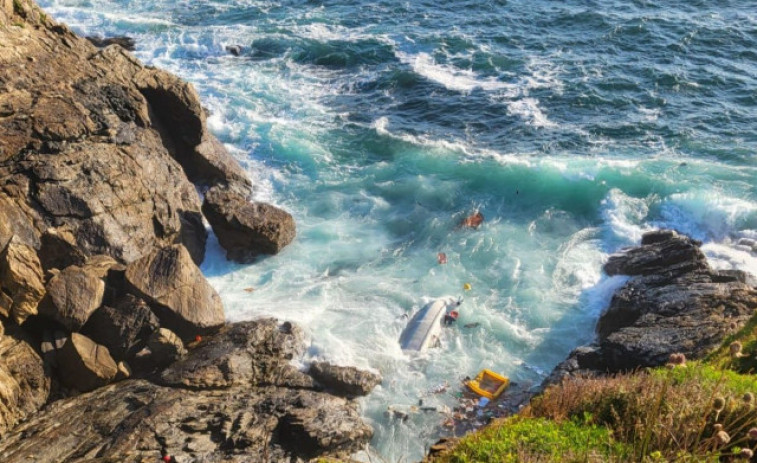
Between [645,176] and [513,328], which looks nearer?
[513,328]

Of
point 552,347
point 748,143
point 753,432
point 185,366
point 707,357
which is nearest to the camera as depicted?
point 753,432

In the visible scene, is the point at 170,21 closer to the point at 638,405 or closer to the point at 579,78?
the point at 579,78

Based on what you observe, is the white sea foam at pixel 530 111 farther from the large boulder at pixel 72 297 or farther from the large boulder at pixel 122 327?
the large boulder at pixel 72 297

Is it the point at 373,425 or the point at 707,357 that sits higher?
the point at 707,357

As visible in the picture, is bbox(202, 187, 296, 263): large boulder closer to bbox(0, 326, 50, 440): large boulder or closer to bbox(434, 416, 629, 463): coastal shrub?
bbox(0, 326, 50, 440): large boulder

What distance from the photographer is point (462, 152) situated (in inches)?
989

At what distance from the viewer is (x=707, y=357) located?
1217 centimetres

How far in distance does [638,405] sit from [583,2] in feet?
113

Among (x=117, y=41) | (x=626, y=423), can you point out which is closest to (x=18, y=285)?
(x=626, y=423)

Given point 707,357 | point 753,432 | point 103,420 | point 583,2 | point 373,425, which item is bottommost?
point 373,425

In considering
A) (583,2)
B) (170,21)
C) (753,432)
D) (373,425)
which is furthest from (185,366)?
(583,2)

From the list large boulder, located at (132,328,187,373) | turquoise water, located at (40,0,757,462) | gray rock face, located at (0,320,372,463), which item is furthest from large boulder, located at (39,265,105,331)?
turquoise water, located at (40,0,757,462)

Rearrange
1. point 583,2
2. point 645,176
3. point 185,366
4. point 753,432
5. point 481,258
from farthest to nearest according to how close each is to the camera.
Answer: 1. point 583,2
2. point 645,176
3. point 481,258
4. point 185,366
5. point 753,432

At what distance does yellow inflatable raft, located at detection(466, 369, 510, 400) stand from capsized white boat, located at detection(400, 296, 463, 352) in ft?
5.35
